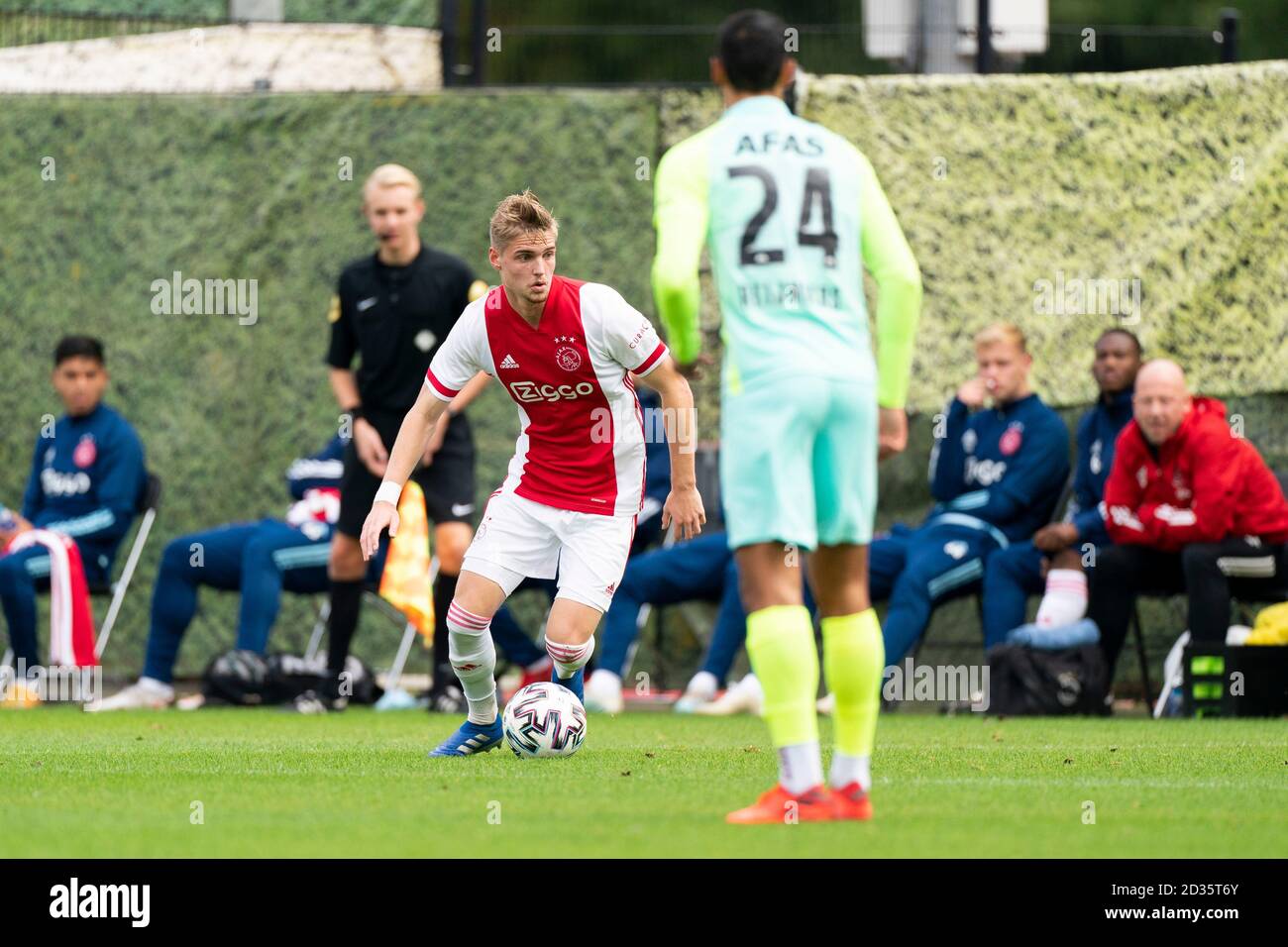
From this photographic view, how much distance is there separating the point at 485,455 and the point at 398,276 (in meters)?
2.72

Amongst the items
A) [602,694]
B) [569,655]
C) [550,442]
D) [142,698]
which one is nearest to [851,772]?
[569,655]

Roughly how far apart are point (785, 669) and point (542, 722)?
235 centimetres

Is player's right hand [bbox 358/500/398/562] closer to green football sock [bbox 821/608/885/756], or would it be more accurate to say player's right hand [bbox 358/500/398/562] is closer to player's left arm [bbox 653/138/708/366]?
player's left arm [bbox 653/138/708/366]

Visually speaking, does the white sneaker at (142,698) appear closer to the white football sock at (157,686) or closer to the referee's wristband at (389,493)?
the white football sock at (157,686)

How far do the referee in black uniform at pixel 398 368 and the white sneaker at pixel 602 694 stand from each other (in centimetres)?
78

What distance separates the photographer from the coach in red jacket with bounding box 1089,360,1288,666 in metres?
10.3

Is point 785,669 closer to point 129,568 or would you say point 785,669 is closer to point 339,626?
point 339,626

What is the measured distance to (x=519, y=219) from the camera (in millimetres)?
7160

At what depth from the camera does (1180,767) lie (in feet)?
23.2

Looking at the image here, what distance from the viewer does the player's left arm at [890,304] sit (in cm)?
535

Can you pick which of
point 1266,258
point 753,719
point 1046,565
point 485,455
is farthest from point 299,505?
point 1266,258

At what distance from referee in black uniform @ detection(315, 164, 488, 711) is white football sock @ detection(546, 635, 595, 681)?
8.90 feet

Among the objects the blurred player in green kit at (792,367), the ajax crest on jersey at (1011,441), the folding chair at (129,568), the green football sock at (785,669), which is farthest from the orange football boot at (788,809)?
the folding chair at (129,568)

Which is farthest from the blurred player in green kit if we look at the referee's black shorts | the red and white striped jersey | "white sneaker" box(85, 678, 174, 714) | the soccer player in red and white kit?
"white sneaker" box(85, 678, 174, 714)
